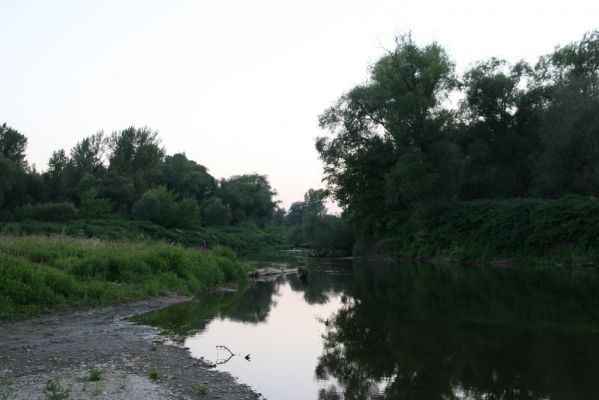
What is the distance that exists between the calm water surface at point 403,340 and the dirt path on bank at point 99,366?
738mm

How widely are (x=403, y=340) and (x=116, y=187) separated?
235 feet

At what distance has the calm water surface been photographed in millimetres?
8820

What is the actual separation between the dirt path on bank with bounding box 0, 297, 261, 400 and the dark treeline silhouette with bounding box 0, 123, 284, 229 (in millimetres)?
53574

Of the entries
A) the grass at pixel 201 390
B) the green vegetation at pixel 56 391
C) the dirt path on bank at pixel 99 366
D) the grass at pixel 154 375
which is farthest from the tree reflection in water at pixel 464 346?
the green vegetation at pixel 56 391

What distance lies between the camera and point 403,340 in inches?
486

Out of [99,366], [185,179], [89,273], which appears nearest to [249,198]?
[185,179]

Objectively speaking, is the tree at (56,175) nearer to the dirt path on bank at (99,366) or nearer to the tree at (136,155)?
the tree at (136,155)

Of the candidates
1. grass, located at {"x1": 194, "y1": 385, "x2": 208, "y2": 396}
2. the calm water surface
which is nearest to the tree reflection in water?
the calm water surface

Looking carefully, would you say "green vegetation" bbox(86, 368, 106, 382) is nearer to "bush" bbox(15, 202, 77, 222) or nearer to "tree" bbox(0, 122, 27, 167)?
"bush" bbox(15, 202, 77, 222)

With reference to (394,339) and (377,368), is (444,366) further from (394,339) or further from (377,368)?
(394,339)

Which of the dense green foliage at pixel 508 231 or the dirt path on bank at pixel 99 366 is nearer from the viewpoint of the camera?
the dirt path on bank at pixel 99 366

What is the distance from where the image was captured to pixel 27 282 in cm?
1477

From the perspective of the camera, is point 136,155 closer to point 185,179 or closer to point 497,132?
point 185,179

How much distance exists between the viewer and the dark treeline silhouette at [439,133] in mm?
45000
